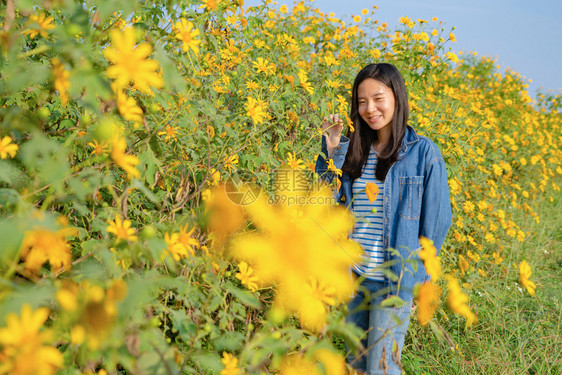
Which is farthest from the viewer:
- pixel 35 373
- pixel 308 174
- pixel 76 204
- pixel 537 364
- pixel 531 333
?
pixel 531 333

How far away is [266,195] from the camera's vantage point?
1.58 metres

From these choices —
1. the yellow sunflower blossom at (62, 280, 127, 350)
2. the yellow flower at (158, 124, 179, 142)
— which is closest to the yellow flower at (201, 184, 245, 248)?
the yellow flower at (158, 124, 179, 142)

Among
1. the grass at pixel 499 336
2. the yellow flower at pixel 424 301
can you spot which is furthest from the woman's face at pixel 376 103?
the yellow flower at pixel 424 301

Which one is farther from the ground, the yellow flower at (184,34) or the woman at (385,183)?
the yellow flower at (184,34)

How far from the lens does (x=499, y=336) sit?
7.50 feet

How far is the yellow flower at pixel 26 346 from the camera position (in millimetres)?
467

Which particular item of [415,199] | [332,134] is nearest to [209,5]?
[332,134]

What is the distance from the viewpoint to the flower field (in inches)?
23.1

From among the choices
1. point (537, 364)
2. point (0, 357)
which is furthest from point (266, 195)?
point (537, 364)

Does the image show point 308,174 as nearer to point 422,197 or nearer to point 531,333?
point 422,197

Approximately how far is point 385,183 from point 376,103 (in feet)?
1.10

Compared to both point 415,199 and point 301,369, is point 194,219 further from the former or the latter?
point 415,199

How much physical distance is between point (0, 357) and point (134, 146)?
23.9 inches

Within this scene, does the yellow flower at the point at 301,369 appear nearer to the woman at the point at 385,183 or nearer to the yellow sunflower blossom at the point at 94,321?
the yellow sunflower blossom at the point at 94,321
